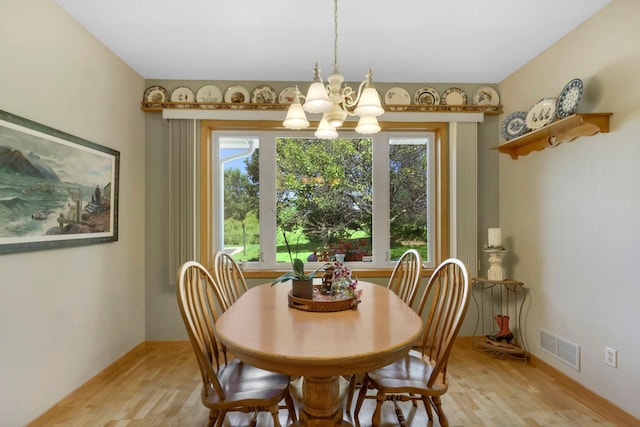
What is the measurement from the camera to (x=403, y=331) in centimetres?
135

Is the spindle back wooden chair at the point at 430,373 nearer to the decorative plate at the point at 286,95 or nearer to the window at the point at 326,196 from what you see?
the window at the point at 326,196

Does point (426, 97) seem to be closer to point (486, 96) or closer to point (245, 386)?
point (486, 96)

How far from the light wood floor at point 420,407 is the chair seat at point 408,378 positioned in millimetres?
464

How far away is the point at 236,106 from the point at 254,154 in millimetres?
466

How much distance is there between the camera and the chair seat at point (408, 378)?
1.49 meters

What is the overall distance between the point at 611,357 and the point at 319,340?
1.99 meters

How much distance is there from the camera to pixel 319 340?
4.10ft

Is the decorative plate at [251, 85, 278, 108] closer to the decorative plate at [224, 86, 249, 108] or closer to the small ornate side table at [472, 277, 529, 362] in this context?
the decorative plate at [224, 86, 249, 108]

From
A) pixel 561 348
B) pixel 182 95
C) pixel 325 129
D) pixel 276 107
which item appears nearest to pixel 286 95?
pixel 276 107

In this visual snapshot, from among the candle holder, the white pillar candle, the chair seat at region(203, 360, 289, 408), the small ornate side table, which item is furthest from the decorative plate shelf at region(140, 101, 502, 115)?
the chair seat at region(203, 360, 289, 408)

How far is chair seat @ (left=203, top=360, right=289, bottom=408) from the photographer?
1393 millimetres

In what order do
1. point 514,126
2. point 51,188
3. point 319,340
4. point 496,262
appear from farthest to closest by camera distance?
point 496,262
point 514,126
point 51,188
point 319,340

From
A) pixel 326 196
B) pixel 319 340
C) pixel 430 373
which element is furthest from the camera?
pixel 326 196

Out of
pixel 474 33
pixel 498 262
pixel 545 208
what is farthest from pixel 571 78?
pixel 498 262
